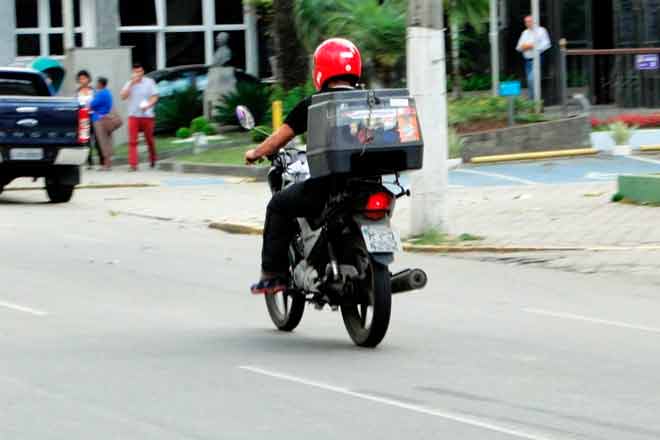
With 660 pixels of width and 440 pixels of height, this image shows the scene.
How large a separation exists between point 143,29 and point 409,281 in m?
35.2

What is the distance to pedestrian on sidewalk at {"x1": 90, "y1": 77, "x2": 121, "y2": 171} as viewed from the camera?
27984 mm

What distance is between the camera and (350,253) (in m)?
9.63

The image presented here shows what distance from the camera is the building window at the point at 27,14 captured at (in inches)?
1708

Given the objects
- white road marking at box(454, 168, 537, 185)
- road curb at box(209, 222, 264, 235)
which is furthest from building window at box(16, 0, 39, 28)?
road curb at box(209, 222, 264, 235)

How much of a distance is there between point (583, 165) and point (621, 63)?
5574mm

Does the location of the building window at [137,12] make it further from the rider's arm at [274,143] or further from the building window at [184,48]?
the rider's arm at [274,143]

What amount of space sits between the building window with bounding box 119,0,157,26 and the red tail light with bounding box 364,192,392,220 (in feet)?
115

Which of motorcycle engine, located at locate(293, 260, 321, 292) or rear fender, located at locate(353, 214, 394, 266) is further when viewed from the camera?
motorcycle engine, located at locate(293, 260, 321, 292)

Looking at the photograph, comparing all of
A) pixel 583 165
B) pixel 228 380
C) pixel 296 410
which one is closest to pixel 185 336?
pixel 228 380

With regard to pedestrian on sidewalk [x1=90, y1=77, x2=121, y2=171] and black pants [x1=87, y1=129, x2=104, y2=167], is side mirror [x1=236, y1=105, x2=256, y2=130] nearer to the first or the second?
pedestrian on sidewalk [x1=90, y1=77, x2=121, y2=171]

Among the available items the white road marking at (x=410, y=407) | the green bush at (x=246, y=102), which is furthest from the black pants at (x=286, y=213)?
the green bush at (x=246, y=102)

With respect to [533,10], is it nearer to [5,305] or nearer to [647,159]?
[647,159]

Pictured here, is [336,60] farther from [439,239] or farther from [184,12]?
[184,12]

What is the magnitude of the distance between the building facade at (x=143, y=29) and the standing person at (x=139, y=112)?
1468cm
